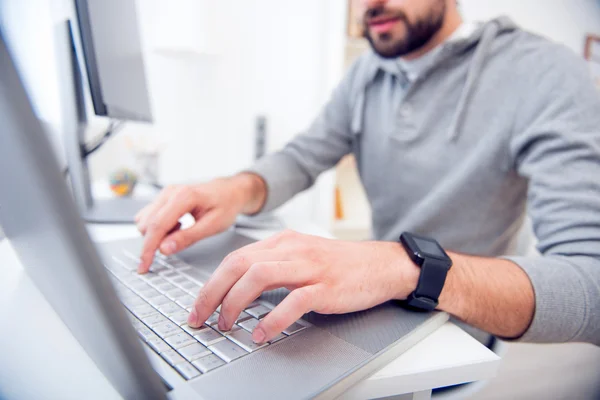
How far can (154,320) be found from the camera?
30 cm

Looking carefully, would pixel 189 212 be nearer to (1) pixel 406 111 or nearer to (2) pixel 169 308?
(2) pixel 169 308

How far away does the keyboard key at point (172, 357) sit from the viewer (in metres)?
0.25

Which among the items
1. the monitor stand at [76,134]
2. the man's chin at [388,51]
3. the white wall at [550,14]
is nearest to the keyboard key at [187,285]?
the monitor stand at [76,134]

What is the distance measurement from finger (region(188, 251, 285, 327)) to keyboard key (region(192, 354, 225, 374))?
46mm

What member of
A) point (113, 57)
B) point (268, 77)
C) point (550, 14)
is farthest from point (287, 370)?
point (550, 14)

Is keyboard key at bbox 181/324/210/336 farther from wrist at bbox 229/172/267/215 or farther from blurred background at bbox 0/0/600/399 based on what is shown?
blurred background at bbox 0/0/600/399

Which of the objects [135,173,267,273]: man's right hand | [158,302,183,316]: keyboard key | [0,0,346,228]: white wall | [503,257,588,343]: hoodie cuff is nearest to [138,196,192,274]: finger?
[135,173,267,273]: man's right hand

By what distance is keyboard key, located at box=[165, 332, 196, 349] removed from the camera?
27cm

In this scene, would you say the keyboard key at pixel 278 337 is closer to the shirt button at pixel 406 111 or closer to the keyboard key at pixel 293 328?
the keyboard key at pixel 293 328

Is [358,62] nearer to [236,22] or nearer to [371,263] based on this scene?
[371,263]

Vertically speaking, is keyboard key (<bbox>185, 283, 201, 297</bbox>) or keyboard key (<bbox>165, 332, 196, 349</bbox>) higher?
keyboard key (<bbox>165, 332, 196, 349</bbox>)

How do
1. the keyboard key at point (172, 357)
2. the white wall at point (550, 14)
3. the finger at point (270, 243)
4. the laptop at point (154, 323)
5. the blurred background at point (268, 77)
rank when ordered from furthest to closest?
1. the white wall at point (550, 14)
2. the blurred background at point (268, 77)
3. the finger at point (270, 243)
4. the keyboard key at point (172, 357)
5. the laptop at point (154, 323)

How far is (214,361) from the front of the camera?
25 centimetres

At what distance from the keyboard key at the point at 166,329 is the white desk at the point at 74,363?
5 centimetres
